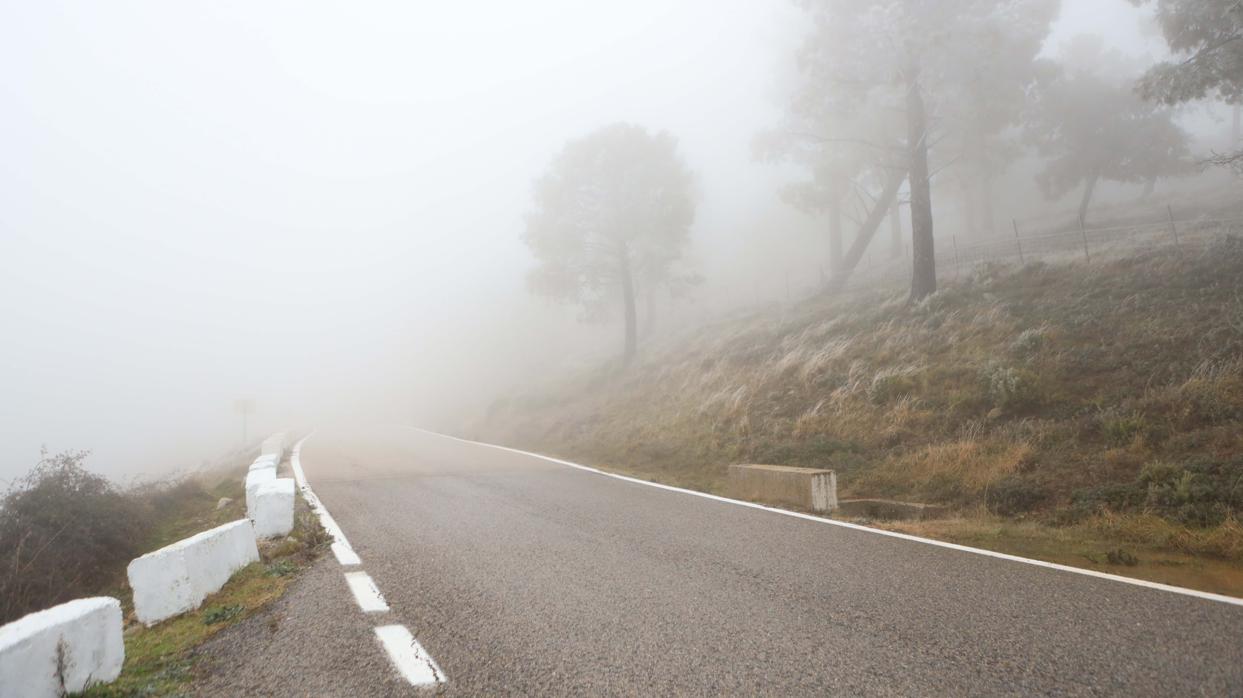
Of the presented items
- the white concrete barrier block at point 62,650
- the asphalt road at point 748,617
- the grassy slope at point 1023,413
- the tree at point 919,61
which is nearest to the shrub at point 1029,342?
the grassy slope at point 1023,413

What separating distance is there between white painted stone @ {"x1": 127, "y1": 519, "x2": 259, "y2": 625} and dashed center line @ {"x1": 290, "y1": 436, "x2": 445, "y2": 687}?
869 millimetres

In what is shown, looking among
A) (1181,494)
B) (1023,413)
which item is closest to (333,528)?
(1181,494)

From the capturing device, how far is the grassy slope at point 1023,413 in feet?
18.4

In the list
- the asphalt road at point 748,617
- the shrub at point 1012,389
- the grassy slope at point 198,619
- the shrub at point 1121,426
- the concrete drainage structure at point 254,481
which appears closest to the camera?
the asphalt road at point 748,617

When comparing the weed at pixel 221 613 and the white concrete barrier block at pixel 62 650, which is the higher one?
the white concrete barrier block at pixel 62 650

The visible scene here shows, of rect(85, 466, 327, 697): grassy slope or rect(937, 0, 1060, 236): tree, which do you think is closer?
rect(85, 466, 327, 697): grassy slope

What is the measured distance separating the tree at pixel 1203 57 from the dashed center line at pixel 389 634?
45.7ft

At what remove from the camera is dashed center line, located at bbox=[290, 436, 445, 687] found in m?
2.84

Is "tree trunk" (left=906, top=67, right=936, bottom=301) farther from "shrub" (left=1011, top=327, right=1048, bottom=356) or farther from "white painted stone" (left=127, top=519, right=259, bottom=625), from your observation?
"white painted stone" (left=127, top=519, right=259, bottom=625)

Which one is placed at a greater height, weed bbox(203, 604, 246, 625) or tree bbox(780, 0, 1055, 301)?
tree bbox(780, 0, 1055, 301)

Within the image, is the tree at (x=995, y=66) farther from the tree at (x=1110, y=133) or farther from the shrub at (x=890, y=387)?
the tree at (x=1110, y=133)

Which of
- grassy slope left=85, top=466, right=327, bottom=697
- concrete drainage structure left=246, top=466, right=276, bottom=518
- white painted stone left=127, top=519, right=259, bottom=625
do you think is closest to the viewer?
grassy slope left=85, top=466, right=327, bottom=697

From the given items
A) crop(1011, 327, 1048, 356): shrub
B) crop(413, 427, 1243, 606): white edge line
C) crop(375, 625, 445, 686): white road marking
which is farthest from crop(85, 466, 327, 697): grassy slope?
crop(1011, 327, 1048, 356): shrub

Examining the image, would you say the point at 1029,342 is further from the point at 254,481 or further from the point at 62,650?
the point at 62,650
